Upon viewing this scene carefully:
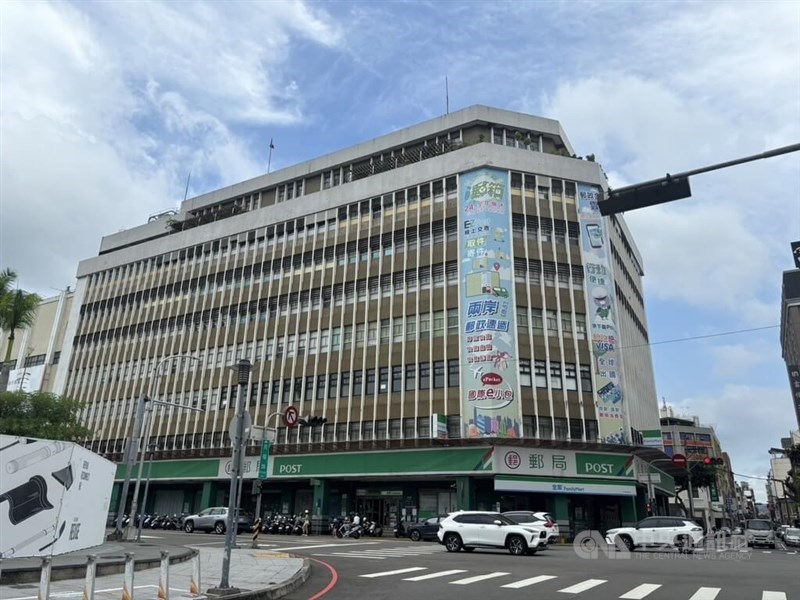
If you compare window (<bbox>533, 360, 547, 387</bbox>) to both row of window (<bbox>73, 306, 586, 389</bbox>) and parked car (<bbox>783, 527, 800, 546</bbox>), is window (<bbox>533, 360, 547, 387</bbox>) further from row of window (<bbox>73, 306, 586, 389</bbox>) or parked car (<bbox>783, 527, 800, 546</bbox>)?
parked car (<bbox>783, 527, 800, 546</bbox>)

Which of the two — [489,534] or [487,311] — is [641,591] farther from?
[487,311]

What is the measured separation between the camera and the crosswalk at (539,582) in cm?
1120

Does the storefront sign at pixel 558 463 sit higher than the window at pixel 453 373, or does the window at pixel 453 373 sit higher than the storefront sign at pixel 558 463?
the window at pixel 453 373

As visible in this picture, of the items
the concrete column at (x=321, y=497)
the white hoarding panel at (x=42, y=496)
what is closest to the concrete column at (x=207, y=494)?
the concrete column at (x=321, y=497)

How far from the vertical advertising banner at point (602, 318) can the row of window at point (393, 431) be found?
122 cm

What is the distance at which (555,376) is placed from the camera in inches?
1406

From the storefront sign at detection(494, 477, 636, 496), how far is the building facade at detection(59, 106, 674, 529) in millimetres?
115

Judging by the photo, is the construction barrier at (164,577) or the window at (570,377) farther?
the window at (570,377)

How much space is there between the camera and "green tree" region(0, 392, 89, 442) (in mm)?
37562

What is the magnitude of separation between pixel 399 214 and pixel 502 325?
39.9 feet

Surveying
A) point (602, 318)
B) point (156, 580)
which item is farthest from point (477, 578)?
point (602, 318)

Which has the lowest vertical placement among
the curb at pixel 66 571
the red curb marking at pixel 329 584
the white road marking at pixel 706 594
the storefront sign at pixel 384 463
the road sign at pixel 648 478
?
the red curb marking at pixel 329 584

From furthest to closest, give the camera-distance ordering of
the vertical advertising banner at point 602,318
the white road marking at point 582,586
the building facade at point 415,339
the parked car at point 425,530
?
the vertical advertising banner at point 602,318 → the building facade at point 415,339 → the parked car at point 425,530 → the white road marking at point 582,586

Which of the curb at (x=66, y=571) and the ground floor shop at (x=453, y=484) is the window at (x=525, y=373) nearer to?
the ground floor shop at (x=453, y=484)
